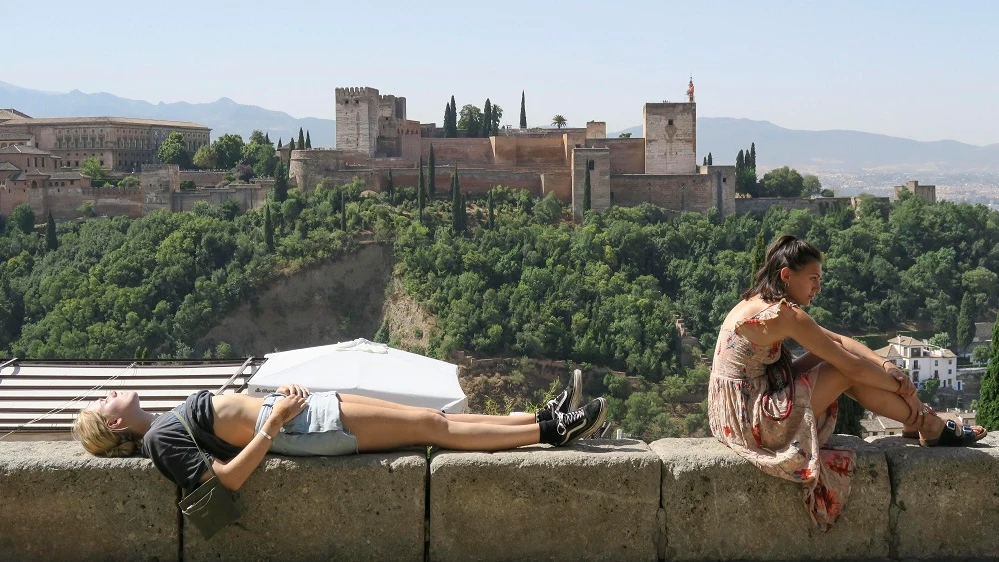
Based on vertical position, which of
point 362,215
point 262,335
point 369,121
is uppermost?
point 369,121

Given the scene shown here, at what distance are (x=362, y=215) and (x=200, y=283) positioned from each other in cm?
635

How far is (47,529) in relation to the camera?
13.6ft

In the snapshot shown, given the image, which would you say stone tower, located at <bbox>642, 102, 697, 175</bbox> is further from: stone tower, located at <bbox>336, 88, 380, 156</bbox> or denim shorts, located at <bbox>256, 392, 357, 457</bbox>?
denim shorts, located at <bbox>256, 392, 357, 457</bbox>

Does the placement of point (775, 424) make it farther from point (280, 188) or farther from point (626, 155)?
point (626, 155)

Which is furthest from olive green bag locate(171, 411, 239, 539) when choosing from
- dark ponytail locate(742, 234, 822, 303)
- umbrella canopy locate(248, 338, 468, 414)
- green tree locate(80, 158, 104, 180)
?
green tree locate(80, 158, 104, 180)

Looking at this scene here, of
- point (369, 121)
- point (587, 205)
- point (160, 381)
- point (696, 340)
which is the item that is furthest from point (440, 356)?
point (160, 381)

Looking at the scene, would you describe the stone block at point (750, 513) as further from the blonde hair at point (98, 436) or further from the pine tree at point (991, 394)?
the pine tree at point (991, 394)

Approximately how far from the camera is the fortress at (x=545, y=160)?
1848 inches

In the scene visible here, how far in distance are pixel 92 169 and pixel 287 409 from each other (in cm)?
5171

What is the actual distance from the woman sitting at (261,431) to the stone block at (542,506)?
0.13 m

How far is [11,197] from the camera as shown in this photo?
1948 inches

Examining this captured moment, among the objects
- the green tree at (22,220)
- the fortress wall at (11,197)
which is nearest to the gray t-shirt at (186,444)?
the green tree at (22,220)

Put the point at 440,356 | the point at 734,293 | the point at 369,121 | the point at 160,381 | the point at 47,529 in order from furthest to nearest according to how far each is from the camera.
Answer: the point at 369,121
the point at 734,293
the point at 440,356
the point at 160,381
the point at 47,529

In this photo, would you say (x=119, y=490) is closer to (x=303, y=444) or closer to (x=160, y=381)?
(x=303, y=444)
